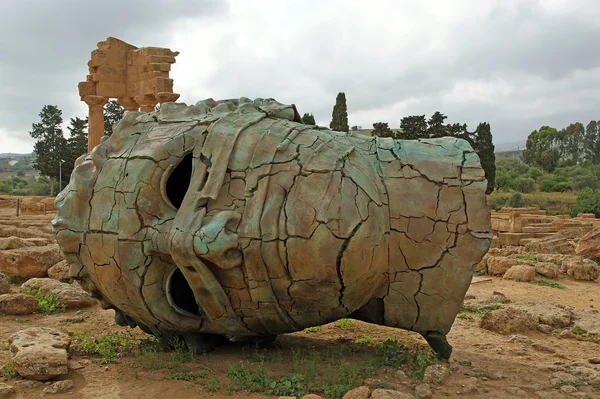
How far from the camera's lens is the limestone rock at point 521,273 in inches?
398

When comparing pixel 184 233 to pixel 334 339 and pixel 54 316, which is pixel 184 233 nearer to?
pixel 334 339

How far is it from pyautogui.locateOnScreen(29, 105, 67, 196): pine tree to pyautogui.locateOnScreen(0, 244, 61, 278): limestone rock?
2646cm

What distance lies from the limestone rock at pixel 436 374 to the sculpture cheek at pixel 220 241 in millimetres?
1589

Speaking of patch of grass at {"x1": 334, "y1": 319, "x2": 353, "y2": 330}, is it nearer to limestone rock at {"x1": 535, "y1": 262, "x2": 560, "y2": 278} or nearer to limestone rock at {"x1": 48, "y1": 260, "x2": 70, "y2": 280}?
limestone rock at {"x1": 48, "y1": 260, "x2": 70, "y2": 280}

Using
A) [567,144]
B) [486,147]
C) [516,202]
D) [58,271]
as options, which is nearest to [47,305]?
[58,271]

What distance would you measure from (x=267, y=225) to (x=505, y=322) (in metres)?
3.38

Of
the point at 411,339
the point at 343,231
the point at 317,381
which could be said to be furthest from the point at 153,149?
the point at 411,339

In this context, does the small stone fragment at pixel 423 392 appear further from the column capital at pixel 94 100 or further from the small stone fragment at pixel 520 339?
the column capital at pixel 94 100

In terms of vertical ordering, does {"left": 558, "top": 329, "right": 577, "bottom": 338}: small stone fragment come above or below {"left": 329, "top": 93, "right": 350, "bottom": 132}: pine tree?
below

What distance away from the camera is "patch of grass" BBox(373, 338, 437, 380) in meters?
4.30

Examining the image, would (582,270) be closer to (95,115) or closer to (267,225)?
(267,225)

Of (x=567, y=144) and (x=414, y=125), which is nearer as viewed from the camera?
(x=414, y=125)

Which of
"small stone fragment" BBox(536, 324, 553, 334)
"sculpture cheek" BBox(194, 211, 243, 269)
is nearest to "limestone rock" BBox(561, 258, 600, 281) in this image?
"small stone fragment" BBox(536, 324, 553, 334)

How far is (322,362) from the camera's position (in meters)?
4.50
